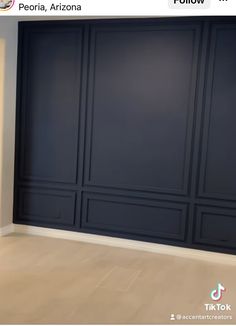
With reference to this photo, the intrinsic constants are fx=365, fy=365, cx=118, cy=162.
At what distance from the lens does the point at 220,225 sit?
4.07 m

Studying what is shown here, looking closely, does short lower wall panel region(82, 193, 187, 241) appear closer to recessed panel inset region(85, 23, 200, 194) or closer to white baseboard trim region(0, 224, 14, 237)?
recessed panel inset region(85, 23, 200, 194)

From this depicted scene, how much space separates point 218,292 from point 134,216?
141 centimetres

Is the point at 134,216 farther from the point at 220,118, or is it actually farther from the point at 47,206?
the point at 220,118

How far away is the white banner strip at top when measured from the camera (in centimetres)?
191

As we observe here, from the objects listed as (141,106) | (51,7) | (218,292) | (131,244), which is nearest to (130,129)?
(141,106)

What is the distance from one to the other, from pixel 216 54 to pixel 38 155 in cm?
247

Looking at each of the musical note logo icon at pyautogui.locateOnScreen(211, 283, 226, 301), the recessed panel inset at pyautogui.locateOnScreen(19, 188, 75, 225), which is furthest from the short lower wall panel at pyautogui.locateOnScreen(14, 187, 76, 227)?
the musical note logo icon at pyautogui.locateOnScreen(211, 283, 226, 301)

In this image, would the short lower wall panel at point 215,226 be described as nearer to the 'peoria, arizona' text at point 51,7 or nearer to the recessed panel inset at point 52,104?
the recessed panel inset at point 52,104

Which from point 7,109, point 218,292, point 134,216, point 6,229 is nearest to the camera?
point 218,292

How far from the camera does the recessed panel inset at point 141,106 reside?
Answer: 4113 millimetres

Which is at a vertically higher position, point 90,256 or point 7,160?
point 7,160

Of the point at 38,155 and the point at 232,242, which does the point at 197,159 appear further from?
the point at 38,155

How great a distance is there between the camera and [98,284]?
10.9 feet

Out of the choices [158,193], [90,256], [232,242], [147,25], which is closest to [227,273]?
[232,242]
